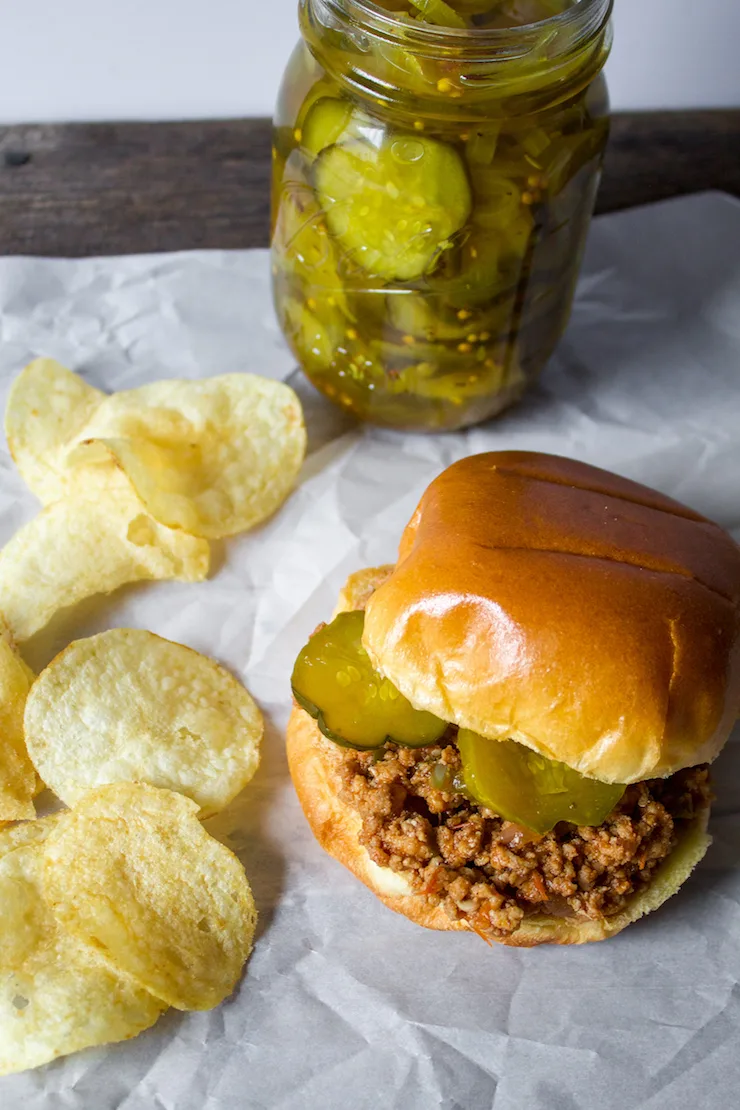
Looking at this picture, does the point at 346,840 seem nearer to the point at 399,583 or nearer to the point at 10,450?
the point at 399,583

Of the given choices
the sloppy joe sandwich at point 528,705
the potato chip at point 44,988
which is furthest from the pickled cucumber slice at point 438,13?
the potato chip at point 44,988

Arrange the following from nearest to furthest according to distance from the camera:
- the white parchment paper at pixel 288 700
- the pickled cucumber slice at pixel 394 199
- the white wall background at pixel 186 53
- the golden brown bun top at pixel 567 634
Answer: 1. the golden brown bun top at pixel 567 634
2. the white parchment paper at pixel 288 700
3. the pickled cucumber slice at pixel 394 199
4. the white wall background at pixel 186 53

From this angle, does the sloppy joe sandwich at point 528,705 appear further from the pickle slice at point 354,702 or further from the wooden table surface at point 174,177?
the wooden table surface at point 174,177

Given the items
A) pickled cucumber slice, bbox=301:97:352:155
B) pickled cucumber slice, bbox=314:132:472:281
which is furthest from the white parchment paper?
pickled cucumber slice, bbox=301:97:352:155

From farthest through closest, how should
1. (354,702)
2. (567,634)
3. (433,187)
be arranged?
(433,187)
(354,702)
(567,634)

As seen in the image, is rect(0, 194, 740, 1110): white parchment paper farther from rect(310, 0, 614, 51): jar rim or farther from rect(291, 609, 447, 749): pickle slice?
rect(310, 0, 614, 51): jar rim

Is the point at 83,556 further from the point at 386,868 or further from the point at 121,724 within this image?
the point at 386,868

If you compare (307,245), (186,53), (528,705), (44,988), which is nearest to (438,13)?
(307,245)
